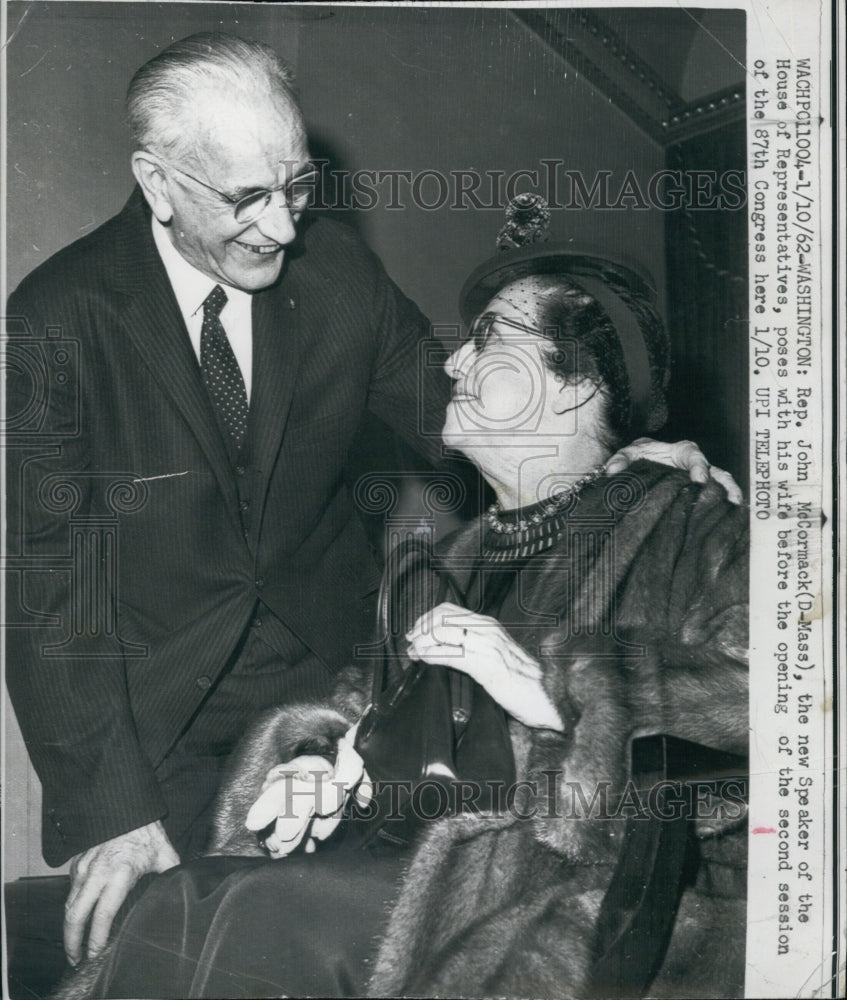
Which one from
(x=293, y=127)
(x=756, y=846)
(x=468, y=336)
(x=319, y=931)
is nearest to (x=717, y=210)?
(x=468, y=336)

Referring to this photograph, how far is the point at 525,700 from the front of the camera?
2113 mm

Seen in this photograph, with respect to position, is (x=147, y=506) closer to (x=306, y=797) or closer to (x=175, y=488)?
(x=175, y=488)

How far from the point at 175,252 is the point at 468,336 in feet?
1.87

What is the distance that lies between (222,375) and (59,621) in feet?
1.81

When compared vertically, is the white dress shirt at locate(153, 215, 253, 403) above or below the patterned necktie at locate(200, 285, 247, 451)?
above

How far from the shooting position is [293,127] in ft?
7.04

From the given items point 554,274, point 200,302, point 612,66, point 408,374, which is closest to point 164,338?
point 200,302

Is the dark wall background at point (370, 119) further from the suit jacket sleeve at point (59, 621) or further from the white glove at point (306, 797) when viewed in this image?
the white glove at point (306, 797)

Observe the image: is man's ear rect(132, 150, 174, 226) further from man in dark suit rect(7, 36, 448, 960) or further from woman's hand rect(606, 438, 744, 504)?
woman's hand rect(606, 438, 744, 504)

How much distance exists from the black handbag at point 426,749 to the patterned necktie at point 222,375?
0.52 metres

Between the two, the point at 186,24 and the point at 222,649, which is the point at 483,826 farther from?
the point at 186,24

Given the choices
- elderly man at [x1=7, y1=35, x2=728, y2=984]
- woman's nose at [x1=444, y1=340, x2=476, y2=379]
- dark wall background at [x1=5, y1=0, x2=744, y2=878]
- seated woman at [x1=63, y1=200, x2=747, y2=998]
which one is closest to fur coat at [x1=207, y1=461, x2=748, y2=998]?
seated woman at [x1=63, y1=200, x2=747, y2=998]

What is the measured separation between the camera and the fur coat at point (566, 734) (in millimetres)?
2094

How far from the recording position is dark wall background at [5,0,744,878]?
2.18m
